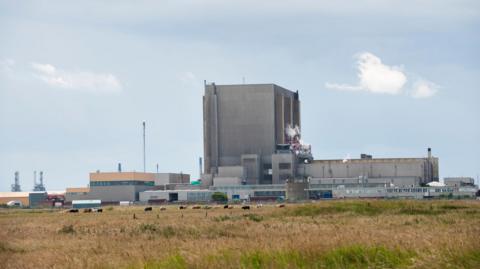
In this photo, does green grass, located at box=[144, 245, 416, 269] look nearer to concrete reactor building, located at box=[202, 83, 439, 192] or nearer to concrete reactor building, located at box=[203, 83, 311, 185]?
concrete reactor building, located at box=[202, 83, 439, 192]

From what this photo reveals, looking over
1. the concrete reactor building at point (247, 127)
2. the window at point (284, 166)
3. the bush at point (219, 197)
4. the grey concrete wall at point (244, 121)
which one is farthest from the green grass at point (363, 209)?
the grey concrete wall at point (244, 121)

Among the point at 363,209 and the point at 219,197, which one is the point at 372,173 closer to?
the point at 219,197

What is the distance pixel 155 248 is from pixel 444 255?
1258 cm

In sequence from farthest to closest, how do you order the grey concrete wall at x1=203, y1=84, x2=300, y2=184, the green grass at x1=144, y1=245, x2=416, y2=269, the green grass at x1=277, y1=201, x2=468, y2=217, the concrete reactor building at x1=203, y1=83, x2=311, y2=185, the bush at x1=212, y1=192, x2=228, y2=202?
the grey concrete wall at x1=203, y1=84, x2=300, y2=184, the concrete reactor building at x1=203, y1=83, x2=311, y2=185, the bush at x1=212, y1=192, x2=228, y2=202, the green grass at x1=277, y1=201, x2=468, y2=217, the green grass at x1=144, y1=245, x2=416, y2=269

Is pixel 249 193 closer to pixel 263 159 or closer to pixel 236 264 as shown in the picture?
pixel 263 159

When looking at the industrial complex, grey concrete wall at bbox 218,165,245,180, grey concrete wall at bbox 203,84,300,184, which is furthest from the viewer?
grey concrete wall at bbox 203,84,300,184

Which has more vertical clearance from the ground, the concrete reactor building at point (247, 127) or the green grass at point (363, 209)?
the concrete reactor building at point (247, 127)

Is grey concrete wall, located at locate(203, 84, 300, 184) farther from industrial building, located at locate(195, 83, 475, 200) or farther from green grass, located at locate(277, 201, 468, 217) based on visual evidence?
green grass, located at locate(277, 201, 468, 217)

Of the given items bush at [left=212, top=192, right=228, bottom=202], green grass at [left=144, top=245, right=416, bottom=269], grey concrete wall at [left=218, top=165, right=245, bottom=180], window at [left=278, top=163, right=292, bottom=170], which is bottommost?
bush at [left=212, top=192, right=228, bottom=202]

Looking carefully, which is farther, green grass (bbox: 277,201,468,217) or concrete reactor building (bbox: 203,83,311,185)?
concrete reactor building (bbox: 203,83,311,185)

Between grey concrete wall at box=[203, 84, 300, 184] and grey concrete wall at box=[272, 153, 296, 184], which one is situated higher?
grey concrete wall at box=[203, 84, 300, 184]

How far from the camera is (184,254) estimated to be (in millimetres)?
23469

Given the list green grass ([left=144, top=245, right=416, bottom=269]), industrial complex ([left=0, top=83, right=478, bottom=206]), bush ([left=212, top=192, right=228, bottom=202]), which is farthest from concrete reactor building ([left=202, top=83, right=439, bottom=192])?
green grass ([left=144, top=245, right=416, bottom=269])

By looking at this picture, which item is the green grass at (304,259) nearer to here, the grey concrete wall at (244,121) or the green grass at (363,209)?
the green grass at (363,209)
